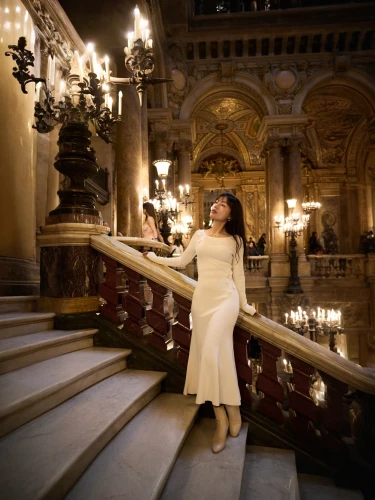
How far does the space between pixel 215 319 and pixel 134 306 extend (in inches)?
37.1

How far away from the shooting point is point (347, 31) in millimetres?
13000

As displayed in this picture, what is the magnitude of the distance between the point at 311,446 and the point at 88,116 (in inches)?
136

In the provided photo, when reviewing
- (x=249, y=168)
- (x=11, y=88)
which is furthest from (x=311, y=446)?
(x=249, y=168)

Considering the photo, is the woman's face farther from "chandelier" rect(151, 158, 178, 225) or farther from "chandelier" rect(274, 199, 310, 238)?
"chandelier" rect(274, 199, 310, 238)

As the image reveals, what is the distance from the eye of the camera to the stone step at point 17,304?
3.01m

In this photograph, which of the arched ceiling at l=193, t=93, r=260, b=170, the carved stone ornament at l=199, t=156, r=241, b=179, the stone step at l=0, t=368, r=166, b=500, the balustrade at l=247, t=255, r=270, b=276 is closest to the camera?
the stone step at l=0, t=368, r=166, b=500

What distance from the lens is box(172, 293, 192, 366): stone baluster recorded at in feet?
8.86

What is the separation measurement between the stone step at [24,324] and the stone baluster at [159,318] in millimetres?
874

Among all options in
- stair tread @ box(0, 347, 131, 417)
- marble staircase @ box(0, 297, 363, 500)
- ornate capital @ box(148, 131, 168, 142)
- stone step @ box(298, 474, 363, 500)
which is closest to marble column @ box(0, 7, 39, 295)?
marble staircase @ box(0, 297, 363, 500)

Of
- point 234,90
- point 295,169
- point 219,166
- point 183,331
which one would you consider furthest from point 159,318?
point 219,166

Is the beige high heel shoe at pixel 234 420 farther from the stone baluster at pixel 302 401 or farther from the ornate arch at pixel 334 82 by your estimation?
the ornate arch at pixel 334 82

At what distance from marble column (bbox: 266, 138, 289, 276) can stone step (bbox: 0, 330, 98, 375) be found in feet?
36.8

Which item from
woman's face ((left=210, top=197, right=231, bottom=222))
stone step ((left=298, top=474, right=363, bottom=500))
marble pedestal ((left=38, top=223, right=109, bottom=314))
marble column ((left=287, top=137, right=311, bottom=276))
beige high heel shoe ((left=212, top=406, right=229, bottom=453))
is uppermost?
marble column ((left=287, top=137, right=311, bottom=276))

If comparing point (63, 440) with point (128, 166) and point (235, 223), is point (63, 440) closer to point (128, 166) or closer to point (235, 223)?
point (235, 223)
